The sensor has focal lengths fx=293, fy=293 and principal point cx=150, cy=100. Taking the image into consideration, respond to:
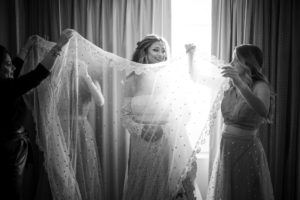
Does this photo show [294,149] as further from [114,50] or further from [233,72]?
[114,50]

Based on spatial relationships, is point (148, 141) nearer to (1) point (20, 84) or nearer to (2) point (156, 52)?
(2) point (156, 52)

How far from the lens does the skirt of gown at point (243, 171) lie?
1.95m

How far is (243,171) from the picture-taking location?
1.96 meters

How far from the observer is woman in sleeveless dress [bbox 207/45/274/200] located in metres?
1.95

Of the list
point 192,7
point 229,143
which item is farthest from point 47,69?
point 192,7

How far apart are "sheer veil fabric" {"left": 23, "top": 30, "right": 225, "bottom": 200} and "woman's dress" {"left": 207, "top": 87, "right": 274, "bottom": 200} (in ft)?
0.48

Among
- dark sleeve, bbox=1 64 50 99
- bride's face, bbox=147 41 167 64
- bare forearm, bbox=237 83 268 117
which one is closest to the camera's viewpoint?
dark sleeve, bbox=1 64 50 99

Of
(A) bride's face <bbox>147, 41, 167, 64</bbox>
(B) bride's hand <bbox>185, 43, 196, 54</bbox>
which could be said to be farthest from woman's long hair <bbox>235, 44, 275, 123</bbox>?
(A) bride's face <bbox>147, 41, 167, 64</bbox>

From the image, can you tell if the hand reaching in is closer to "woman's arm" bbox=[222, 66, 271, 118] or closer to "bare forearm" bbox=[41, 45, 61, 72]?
"bare forearm" bbox=[41, 45, 61, 72]

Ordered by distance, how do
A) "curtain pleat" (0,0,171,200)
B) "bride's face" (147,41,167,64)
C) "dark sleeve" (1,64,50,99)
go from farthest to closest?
"curtain pleat" (0,0,171,200)
"bride's face" (147,41,167,64)
"dark sleeve" (1,64,50,99)

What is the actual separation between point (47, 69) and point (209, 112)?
1.06 metres

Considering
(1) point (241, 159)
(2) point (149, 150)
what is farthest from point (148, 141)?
(1) point (241, 159)

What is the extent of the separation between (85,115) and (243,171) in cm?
114

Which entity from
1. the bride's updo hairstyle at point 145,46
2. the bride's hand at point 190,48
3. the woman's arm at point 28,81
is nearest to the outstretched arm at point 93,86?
the woman's arm at point 28,81
